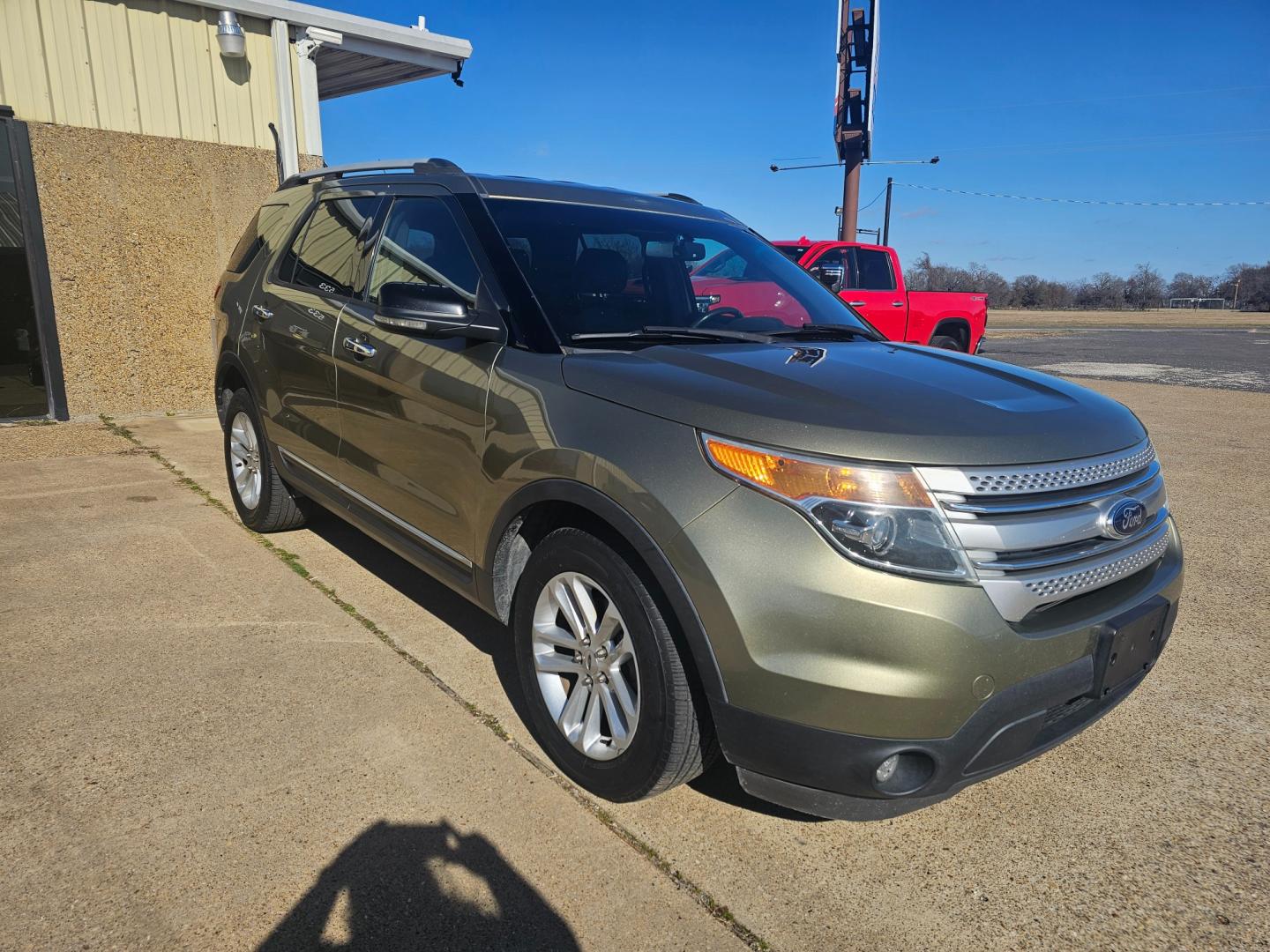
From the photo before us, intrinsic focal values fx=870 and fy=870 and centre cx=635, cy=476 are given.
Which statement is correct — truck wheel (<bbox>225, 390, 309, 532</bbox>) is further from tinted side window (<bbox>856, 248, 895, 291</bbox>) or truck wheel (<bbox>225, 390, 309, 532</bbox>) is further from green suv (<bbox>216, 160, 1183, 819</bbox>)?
tinted side window (<bbox>856, 248, 895, 291</bbox>)

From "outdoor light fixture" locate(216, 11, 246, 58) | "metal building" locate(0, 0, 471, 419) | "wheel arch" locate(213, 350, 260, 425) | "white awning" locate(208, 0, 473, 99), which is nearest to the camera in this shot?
"wheel arch" locate(213, 350, 260, 425)

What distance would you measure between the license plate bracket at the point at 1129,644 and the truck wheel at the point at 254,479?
397cm

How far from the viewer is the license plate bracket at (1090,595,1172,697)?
2.20 m

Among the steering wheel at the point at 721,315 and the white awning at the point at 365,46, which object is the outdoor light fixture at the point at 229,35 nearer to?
the white awning at the point at 365,46

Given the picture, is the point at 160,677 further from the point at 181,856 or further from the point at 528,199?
the point at 528,199

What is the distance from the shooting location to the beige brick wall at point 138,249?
8.00 metres

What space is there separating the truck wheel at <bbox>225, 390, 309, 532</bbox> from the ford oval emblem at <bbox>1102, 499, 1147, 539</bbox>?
3938 mm

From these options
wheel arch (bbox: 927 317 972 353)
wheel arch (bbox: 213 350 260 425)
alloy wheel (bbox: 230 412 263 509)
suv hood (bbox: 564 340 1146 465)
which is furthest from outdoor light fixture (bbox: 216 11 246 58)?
wheel arch (bbox: 927 317 972 353)

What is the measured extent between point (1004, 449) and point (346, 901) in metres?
1.96

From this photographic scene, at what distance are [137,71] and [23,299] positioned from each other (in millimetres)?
2380

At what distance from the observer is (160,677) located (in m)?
3.25

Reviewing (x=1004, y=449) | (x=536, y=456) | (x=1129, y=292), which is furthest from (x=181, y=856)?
(x=1129, y=292)

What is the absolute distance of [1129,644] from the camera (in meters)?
2.29

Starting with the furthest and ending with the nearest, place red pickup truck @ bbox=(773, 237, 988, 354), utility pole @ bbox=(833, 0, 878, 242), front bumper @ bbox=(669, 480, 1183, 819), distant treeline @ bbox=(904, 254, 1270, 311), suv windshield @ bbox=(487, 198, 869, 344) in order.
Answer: distant treeline @ bbox=(904, 254, 1270, 311)
utility pole @ bbox=(833, 0, 878, 242)
red pickup truck @ bbox=(773, 237, 988, 354)
suv windshield @ bbox=(487, 198, 869, 344)
front bumper @ bbox=(669, 480, 1183, 819)
